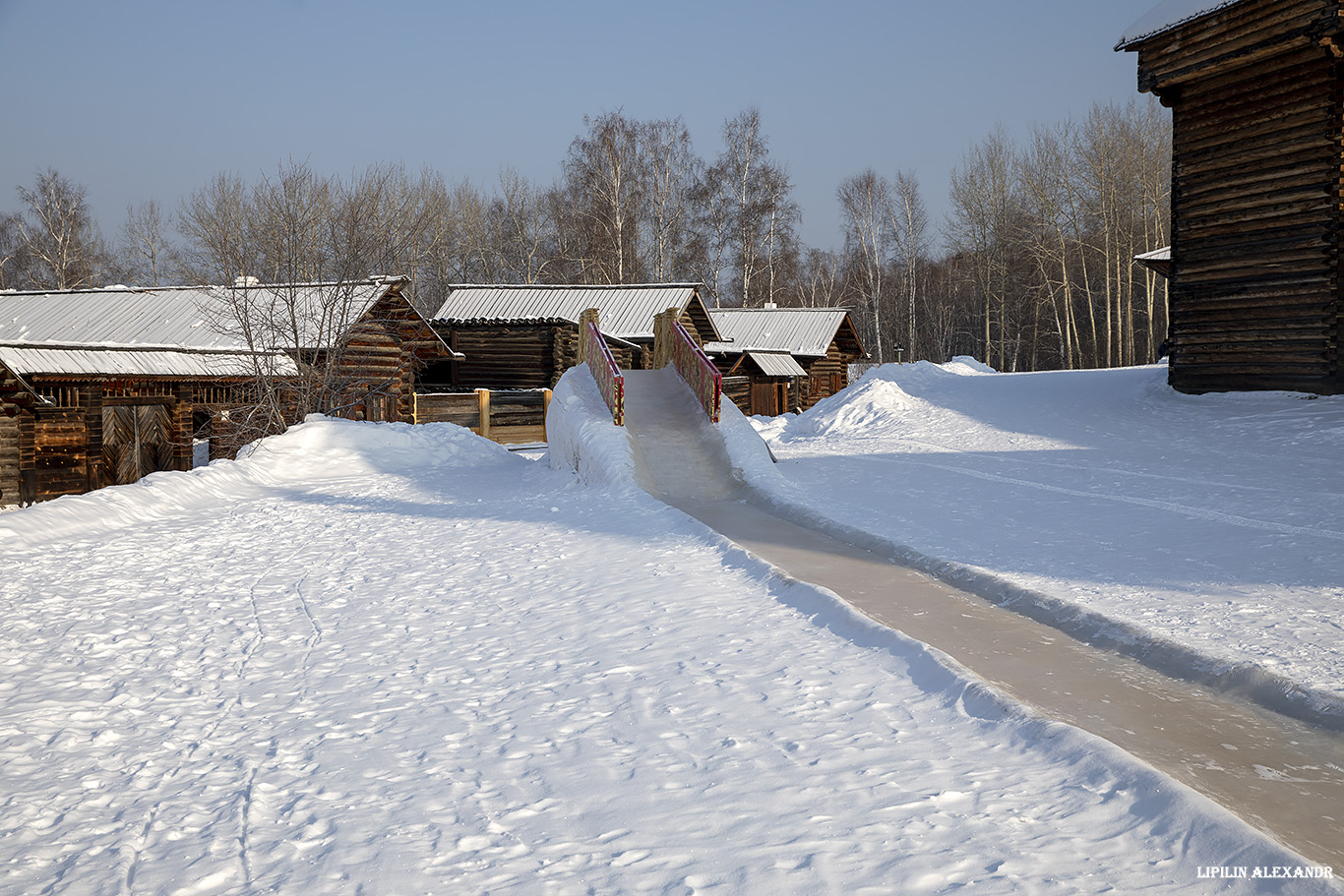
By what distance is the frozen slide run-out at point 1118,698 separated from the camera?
3660 mm

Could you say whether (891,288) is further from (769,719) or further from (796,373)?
(769,719)

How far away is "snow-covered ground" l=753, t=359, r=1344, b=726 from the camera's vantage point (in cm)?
571

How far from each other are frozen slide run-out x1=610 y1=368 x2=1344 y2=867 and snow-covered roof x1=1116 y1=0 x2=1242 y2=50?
45.6 feet

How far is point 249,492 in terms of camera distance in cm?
1365

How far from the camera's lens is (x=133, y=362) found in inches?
825

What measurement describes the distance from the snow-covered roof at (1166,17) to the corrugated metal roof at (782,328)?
2463 centimetres

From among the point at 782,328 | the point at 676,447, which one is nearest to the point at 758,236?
the point at 782,328

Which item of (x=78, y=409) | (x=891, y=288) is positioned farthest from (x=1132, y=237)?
(x=78, y=409)

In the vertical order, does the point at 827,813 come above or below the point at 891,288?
below

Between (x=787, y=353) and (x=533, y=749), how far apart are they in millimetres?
39053

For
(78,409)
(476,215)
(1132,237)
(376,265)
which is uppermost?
(476,215)

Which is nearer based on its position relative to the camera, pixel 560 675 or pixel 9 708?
pixel 9 708

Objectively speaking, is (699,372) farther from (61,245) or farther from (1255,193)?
(61,245)

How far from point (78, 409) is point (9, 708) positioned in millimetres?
18431
